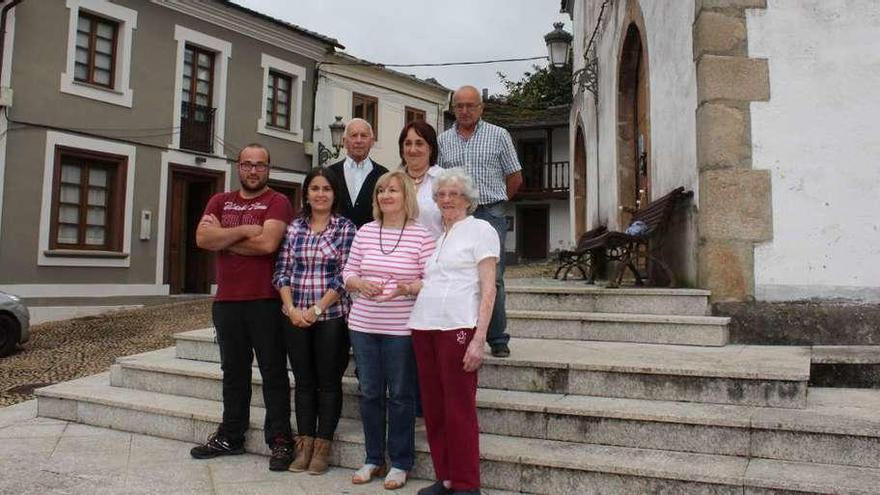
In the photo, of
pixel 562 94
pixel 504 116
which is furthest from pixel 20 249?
pixel 562 94

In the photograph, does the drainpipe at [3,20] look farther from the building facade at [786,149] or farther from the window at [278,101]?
the building facade at [786,149]

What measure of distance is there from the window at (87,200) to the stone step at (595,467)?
922 cm

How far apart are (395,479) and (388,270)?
1.02 m

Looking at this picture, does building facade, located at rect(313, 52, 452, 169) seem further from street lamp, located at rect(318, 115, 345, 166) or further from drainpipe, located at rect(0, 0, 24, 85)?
drainpipe, located at rect(0, 0, 24, 85)

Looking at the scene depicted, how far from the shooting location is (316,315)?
3.38 metres

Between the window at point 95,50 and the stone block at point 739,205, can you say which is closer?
the stone block at point 739,205

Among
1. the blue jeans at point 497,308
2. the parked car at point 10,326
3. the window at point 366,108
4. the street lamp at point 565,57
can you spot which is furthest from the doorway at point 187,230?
the blue jeans at point 497,308

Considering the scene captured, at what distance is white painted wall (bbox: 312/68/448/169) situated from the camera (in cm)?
1689

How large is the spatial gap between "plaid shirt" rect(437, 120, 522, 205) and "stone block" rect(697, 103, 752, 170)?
5.00 feet

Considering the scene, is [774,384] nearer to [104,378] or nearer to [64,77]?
[104,378]

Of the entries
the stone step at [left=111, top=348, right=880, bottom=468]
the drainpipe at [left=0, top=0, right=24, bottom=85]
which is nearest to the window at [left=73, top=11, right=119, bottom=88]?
the drainpipe at [left=0, top=0, right=24, bottom=85]

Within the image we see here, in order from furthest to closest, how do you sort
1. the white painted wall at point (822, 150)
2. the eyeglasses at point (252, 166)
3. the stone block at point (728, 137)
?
the stone block at point (728, 137) → the white painted wall at point (822, 150) → the eyeglasses at point (252, 166)

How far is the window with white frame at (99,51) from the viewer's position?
1166 centimetres

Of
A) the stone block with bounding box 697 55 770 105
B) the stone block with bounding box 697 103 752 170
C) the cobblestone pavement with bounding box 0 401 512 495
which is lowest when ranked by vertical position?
the cobblestone pavement with bounding box 0 401 512 495
